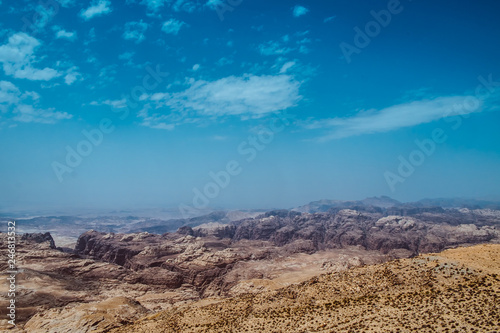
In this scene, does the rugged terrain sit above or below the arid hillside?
below

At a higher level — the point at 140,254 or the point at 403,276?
the point at 403,276

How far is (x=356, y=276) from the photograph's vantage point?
3080 cm

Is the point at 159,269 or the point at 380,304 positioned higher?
the point at 380,304

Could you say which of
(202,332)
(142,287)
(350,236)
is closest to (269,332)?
(202,332)

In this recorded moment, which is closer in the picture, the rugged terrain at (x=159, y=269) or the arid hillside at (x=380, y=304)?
the arid hillside at (x=380, y=304)

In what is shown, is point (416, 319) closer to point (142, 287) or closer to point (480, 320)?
point (480, 320)

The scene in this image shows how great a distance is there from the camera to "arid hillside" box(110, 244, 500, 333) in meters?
20.0

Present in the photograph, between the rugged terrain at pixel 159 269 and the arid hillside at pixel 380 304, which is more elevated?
the arid hillside at pixel 380 304

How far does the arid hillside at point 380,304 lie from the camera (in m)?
20.0

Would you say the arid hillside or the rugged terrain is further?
the rugged terrain

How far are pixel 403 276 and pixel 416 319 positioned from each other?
27.0ft

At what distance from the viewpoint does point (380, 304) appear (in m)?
23.7

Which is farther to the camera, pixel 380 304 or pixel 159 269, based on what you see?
pixel 159 269

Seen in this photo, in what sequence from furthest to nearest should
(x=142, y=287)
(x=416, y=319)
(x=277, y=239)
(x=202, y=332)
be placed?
(x=277, y=239)
(x=142, y=287)
(x=202, y=332)
(x=416, y=319)
